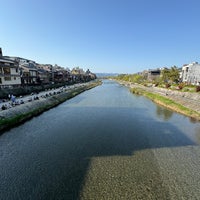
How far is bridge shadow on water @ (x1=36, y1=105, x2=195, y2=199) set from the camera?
6.74m

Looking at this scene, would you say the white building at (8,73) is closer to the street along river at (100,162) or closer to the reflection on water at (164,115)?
the street along river at (100,162)

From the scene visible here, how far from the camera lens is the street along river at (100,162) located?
6195mm

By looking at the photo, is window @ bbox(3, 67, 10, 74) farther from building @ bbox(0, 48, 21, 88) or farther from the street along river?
the street along river

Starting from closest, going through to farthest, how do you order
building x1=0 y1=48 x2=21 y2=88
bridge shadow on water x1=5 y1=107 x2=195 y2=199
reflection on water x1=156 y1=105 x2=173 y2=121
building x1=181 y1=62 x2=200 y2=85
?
bridge shadow on water x1=5 y1=107 x2=195 y2=199
reflection on water x1=156 y1=105 x2=173 y2=121
building x1=0 y1=48 x2=21 y2=88
building x1=181 y1=62 x2=200 y2=85

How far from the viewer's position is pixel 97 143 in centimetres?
1080

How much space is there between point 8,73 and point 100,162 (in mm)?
32776

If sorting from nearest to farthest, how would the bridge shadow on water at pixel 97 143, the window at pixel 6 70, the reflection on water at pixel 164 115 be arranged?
the bridge shadow on water at pixel 97 143
the reflection on water at pixel 164 115
the window at pixel 6 70

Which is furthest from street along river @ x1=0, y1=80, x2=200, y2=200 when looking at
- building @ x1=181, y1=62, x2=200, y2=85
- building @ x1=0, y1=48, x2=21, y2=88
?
building @ x1=181, y1=62, x2=200, y2=85

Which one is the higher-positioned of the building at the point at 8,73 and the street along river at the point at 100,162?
the building at the point at 8,73

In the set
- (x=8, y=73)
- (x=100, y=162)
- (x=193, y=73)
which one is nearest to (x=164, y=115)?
(x=100, y=162)

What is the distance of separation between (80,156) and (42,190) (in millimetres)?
3121

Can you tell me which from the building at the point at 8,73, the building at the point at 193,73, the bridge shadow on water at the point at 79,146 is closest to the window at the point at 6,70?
the building at the point at 8,73

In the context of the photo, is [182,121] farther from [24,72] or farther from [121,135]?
[24,72]

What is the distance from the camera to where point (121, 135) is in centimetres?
1239
